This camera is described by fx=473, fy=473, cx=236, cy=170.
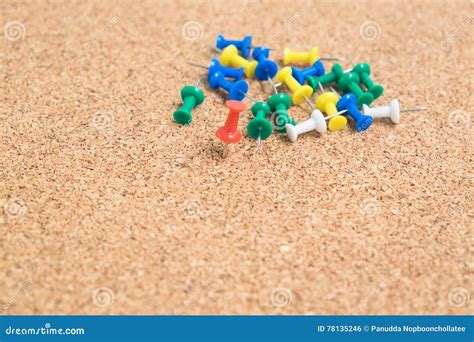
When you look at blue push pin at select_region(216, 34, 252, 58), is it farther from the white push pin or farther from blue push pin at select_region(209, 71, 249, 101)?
the white push pin

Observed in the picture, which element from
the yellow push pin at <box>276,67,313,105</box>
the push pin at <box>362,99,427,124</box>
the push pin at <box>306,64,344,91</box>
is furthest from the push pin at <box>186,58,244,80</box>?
the push pin at <box>362,99,427,124</box>

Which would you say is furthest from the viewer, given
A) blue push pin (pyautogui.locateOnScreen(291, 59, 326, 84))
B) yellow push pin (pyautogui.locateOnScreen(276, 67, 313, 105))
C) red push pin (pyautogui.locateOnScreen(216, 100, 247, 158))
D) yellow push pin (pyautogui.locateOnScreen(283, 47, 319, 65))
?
yellow push pin (pyautogui.locateOnScreen(283, 47, 319, 65))

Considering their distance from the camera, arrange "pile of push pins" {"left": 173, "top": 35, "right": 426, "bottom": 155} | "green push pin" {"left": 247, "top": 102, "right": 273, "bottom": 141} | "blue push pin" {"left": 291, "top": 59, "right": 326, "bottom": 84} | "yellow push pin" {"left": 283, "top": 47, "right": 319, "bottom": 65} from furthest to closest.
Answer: "yellow push pin" {"left": 283, "top": 47, "right": 319, "bottom": 65} → "blue push pin" {"left": 291, "top": 59, "right": 326, "bottom": 84} → "pile of push pins" {"left": 173, "top": 35, "right": 426, "bottom": 155} → "green push pin" {"left": 247, "top": 102, "right": 273, "bottom": 141}

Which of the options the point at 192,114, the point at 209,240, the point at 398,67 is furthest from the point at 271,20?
the point at 209,240

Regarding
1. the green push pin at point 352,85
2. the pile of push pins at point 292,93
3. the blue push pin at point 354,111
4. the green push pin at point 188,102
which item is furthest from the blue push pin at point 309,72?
the green push pin at point 188,102

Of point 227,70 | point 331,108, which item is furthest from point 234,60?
point 331,108

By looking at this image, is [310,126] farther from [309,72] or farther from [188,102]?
[188,102]

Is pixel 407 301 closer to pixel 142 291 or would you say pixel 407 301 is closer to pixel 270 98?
pixel 142 291

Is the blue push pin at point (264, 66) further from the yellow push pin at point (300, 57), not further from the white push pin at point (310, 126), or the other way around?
the white push pin at point (310, 126)
